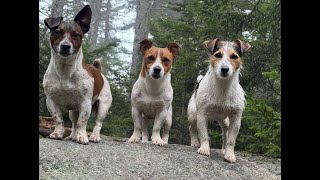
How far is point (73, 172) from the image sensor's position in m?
4.30

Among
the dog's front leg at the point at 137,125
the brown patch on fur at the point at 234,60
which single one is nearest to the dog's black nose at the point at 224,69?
the brown patch on fur at the point at 234,60

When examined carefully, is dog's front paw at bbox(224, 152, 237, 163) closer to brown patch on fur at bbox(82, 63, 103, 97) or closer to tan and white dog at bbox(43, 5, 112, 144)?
tan and white dog at bbox(43, 5, 112, 144)

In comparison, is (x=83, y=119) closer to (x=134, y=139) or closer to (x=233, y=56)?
(x=134, y=139)

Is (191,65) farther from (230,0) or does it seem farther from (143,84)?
(143,84)

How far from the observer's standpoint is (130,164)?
4832 millimetres

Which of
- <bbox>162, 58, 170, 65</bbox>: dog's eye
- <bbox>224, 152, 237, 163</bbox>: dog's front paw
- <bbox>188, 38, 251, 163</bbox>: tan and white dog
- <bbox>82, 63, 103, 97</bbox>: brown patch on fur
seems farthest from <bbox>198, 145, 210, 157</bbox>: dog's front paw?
<bbox>82, 63, 103, 97</bbox>: brown patch on fur

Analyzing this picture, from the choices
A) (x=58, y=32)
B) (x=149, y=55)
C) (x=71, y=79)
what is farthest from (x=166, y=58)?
(x=58, y=32)

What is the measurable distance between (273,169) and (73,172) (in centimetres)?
349

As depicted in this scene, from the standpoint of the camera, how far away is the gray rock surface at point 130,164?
4387mm

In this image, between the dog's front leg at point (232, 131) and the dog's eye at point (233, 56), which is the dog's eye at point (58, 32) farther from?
the dog's front leg at point (232, 131)

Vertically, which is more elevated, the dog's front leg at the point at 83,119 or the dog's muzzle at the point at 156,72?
the dog's muzzle at the point at 156,72

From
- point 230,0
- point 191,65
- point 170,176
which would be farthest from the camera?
point 191,65

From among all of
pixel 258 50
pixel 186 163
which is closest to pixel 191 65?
pixel 258 50

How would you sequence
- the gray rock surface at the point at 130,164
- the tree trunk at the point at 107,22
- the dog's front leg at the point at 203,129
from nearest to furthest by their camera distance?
the gray rock surface at the point at 130,164, the dog's front leg at the point at 203,129, the tree trunk at the point at 107,22
